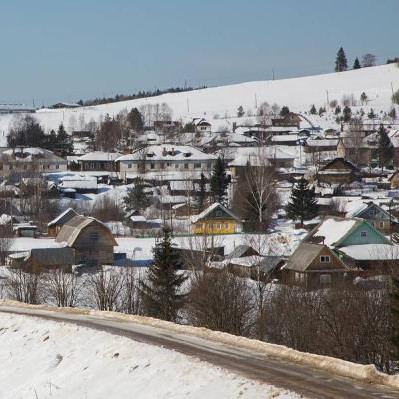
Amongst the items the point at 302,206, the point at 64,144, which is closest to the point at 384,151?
the point at 302,206

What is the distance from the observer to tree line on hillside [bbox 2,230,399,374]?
55.6 feet

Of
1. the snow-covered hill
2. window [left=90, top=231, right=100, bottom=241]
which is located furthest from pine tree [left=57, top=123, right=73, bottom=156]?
window [left=90, top=231, right=100, bottom=241]

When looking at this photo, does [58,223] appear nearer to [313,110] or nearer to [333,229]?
[333,229]

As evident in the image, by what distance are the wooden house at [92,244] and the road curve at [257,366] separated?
22.7m

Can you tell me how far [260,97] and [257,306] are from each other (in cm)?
11242

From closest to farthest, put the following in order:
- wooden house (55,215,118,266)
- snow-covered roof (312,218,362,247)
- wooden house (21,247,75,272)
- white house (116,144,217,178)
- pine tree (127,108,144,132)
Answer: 1. wooden house (21,247,75,272)
2. snow-covered roof (312,218,362,247)
3. wooden house (55,215,118,266)
4. white house (116,144,217,178)
5. pine tree (127,108,144,132)

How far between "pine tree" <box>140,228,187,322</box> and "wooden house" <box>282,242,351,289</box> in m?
8.47

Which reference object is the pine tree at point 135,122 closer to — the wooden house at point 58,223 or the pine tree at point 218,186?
the pine tree at point 218,186

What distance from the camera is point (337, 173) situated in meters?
64.0

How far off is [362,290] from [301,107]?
101056 mm

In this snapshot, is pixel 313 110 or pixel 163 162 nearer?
pixel 163 162

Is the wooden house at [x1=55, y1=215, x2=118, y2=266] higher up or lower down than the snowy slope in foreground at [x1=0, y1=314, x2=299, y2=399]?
lower down

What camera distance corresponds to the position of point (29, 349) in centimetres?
1424

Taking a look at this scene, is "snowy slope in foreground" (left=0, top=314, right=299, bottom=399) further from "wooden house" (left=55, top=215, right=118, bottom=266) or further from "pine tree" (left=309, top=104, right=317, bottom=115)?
"pine tree" (left=309, top=104, right=317, bottom=115)
